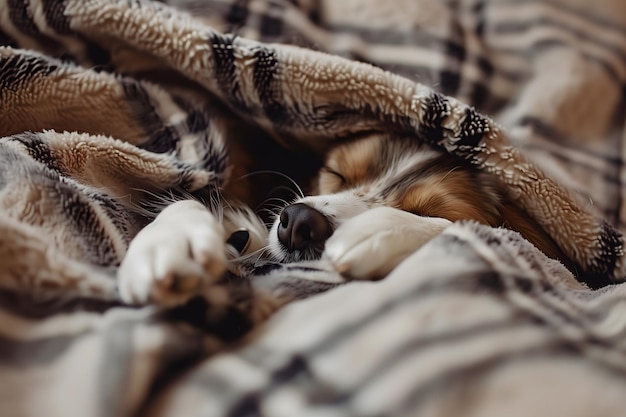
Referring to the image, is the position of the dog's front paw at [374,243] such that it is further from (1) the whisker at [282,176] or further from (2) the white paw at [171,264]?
(1) the whisker at [282,176]

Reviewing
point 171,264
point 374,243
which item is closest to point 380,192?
point 374,243

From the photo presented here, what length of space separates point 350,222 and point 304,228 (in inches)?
3.8

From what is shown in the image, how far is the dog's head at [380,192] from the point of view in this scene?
3.17 ft

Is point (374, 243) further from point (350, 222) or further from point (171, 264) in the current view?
point (171, 264)

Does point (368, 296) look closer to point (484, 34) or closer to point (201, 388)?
point (201, 388)

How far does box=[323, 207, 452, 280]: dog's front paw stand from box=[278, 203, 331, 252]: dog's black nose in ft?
0.27

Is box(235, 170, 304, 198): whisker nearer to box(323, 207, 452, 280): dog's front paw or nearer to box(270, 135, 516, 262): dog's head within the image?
box(270, 135, 516, 262): dog's head

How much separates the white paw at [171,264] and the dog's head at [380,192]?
0.80 feet

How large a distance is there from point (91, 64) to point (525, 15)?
3.63 ft

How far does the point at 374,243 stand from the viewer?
0.79m

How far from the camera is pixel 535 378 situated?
544mm

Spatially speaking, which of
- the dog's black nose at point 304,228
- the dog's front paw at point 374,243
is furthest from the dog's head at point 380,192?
the dog's front paw at point 374,243

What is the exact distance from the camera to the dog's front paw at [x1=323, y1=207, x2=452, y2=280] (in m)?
0.78

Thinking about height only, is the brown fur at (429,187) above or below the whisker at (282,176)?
above
